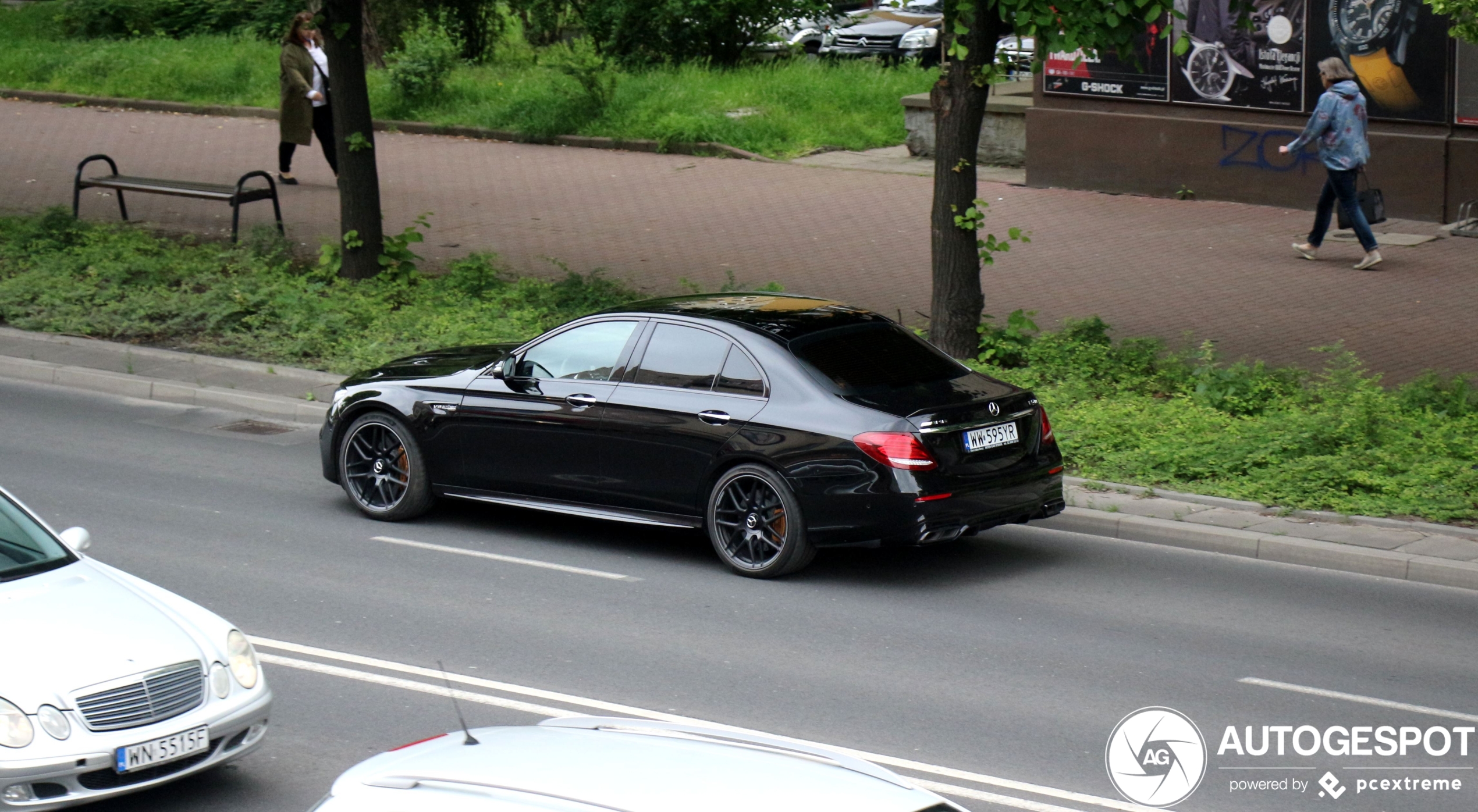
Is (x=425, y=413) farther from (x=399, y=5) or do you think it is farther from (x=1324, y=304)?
(x=399, y=5)

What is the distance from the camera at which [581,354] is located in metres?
9.70

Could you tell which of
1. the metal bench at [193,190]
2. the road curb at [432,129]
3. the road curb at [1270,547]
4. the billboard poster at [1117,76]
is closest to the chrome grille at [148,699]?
the road curb at [1270,547]

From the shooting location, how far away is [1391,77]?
18.2 metres

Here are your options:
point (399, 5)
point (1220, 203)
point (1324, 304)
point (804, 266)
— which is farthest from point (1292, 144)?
point (399, 5)

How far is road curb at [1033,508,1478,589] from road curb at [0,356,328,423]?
6.21 meters

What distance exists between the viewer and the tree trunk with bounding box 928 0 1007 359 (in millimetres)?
12445

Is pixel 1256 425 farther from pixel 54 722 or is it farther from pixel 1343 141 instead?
pixel 54 722

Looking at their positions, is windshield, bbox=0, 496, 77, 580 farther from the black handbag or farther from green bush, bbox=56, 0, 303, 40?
green bush, bbox=56, 0, 303, 40

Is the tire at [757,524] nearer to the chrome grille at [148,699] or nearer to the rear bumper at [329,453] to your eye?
the rear bumper at [329,453]

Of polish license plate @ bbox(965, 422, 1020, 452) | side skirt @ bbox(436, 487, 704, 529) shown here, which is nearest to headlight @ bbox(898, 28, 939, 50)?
side skirt @ bbox(436, 487, 704, 529)

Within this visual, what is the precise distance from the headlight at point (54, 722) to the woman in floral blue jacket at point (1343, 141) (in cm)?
1377

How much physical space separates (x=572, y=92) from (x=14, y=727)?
21694mm

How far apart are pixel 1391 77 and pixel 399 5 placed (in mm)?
20683

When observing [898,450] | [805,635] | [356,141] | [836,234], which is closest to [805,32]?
[836,234]
